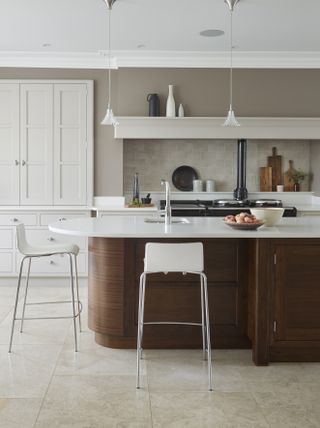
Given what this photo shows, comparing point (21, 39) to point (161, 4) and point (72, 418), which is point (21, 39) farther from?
point (72, 418)

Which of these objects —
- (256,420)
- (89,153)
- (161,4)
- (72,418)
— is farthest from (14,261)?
(256,420)

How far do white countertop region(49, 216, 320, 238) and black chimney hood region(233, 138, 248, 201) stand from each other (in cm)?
218

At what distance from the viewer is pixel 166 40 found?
18.5ft

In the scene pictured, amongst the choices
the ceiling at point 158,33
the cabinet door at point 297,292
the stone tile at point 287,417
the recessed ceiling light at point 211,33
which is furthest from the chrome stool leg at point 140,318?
the recessed ceiling light at point 211,33

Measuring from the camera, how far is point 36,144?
636 centimetres

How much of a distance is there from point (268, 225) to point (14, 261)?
3324mm

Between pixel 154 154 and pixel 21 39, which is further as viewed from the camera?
pixel 154 154

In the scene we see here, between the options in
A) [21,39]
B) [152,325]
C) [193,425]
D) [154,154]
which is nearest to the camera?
[193,425]

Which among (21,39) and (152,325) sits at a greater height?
(21,39)

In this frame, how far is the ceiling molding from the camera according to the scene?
6129 mm

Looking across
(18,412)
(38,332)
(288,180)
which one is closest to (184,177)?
(288,180)

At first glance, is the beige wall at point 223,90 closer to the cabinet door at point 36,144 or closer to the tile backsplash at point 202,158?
the tile backsplash at point 202,158

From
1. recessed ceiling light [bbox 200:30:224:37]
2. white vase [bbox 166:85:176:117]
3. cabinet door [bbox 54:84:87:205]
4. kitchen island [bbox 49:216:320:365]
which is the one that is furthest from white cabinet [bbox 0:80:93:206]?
kitchen island [bbox 49:216:320:365]

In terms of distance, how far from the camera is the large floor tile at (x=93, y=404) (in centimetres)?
269
